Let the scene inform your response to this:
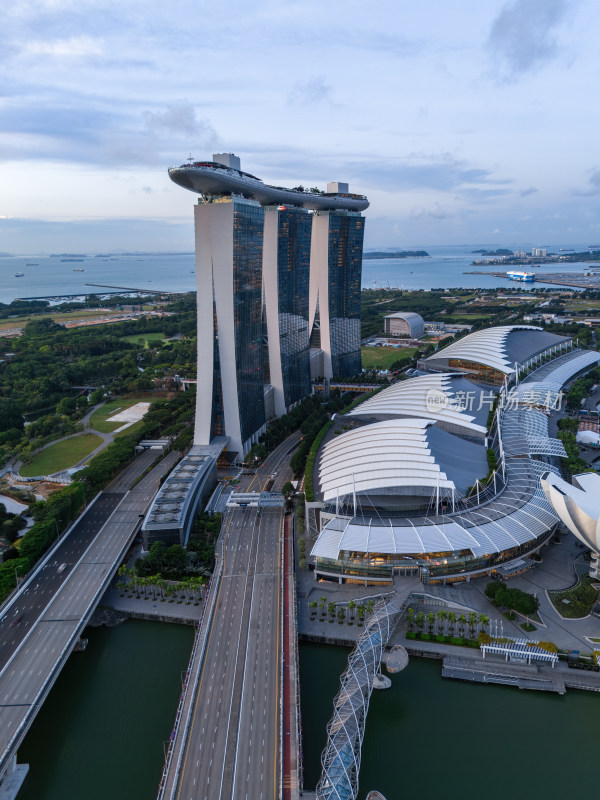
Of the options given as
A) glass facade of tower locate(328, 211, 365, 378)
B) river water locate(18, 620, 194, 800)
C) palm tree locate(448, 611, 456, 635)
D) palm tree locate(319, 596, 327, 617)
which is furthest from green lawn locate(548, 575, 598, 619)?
glass facade of tower locate(328, 211, 365, 378)

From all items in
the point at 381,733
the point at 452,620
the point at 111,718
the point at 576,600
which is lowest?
the point at 111,718

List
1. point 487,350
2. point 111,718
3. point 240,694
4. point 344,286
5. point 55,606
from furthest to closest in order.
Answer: point 344,286 < point 487,350 < point 55,606 < point 111,718 < point 240,694

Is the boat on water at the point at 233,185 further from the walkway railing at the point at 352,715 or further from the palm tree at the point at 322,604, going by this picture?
the walkway railing at the point at 352,715

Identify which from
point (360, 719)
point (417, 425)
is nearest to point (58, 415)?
point (417, 425)

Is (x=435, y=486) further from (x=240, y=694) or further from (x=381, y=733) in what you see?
(x=240, y=694)

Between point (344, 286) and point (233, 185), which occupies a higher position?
point (233, 185)

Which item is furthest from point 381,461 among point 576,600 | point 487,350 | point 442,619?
point 487,350

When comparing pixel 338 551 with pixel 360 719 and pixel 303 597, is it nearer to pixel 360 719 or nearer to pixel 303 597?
pixel 303 597

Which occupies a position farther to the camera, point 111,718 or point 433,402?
point 433,402
